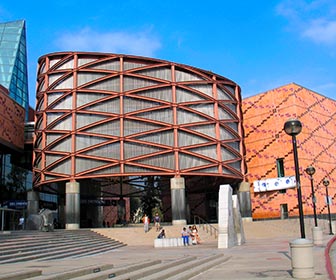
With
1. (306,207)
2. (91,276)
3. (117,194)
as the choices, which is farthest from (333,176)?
(91,276)

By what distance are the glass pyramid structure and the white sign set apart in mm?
42566

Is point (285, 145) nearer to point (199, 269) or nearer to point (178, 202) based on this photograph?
point (178, 202)

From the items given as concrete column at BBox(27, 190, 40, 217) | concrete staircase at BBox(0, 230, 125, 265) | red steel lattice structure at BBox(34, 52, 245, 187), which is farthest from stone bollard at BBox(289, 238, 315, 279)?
concrete column at BBox(27, 190, 40, 217)

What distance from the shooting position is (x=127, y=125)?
45.4 m

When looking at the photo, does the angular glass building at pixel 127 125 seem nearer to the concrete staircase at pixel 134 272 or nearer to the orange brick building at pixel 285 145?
the orange brick building at pixel 285 145

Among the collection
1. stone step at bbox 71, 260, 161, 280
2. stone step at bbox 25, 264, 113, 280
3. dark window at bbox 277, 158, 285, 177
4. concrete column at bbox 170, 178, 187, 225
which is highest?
dark window at bbox 277, 158, 285, 177

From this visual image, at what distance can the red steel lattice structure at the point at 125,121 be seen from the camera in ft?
147

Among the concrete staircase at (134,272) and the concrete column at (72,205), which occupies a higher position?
the concrete column at (72,205)

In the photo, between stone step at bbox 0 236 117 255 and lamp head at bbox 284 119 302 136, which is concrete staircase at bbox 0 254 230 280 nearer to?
lamp head at bbox 284 119 302 136

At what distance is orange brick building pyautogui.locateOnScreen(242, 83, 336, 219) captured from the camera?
5209cm

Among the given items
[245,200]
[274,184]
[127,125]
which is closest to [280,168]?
[274,184]

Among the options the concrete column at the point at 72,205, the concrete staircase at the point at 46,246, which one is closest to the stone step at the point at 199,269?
the concrete staircase at the point at 46,246

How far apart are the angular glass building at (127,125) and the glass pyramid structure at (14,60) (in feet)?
97.3

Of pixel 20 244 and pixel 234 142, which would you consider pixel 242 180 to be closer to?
pixel 234 142
